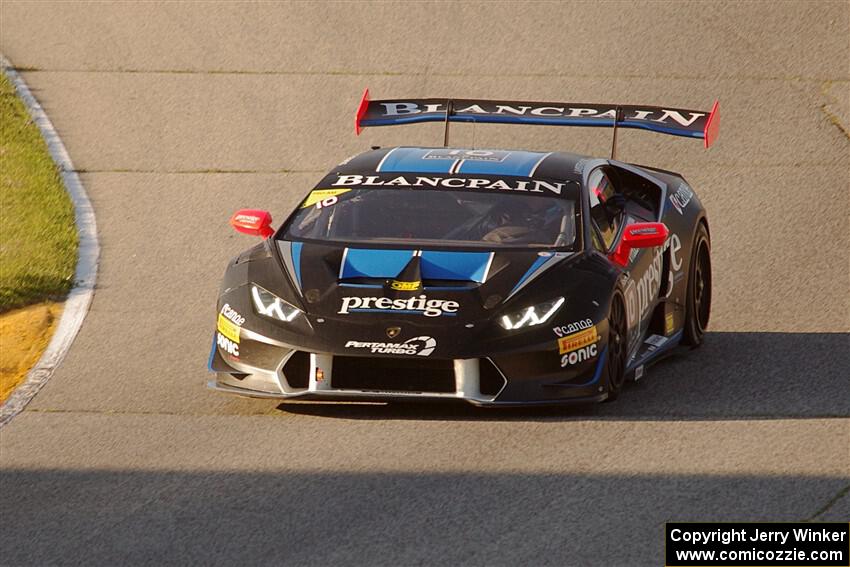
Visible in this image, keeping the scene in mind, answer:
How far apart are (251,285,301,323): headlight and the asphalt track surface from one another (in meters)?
0.56

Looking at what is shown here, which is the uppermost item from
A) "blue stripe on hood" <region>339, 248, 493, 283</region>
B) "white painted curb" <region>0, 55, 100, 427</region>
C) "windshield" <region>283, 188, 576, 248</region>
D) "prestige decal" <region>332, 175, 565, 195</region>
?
"prestige decal" <region>332, 175, 565, 195</region>

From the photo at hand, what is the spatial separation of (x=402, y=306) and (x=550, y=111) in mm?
3218

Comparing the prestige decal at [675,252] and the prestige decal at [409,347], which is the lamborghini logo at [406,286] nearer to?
the prestige decal at [409,347]

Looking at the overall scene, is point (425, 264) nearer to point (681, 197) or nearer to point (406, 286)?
point (406, 286)

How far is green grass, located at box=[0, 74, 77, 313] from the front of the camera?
41.6 ft

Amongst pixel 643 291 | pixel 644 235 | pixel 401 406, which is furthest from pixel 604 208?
pixel 401 406

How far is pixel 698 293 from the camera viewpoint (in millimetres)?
11141

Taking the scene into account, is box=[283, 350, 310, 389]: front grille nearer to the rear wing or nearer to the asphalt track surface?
the asphalt track surface

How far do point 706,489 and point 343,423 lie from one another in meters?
2.17

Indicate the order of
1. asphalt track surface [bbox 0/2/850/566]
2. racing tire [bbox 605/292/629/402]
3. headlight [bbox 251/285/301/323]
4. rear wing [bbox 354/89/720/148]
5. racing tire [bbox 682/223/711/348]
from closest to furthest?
1. asphalt track surface [bbox 0/2/850/566]
2. headlight [bbox 251/285/301/323]
3. racing tire [bbox 605/292/629/402]
4. racing tire [bbox 682/223/711/348]
5. rear wing [bbox 354/89/720/148]

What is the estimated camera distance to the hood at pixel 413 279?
28.6ft

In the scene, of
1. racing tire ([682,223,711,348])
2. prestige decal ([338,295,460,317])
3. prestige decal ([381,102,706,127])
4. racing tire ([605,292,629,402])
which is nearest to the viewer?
prestige decal ([338,295,460,317])

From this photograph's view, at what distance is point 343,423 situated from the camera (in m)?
8.84

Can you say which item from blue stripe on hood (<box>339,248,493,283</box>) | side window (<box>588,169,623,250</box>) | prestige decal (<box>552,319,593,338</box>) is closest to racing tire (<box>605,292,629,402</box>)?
prestige decal (<box>552,319,593,338</box>)
